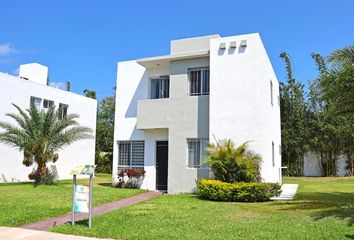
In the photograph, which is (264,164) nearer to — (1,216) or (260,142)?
(260,142)

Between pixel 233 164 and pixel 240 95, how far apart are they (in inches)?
134

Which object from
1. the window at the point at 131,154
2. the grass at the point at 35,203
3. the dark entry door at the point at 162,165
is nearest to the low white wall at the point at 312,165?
the dark entry door at the point at 162,165

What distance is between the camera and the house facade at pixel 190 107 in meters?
17.1

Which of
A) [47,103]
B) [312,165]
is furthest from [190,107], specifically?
[312,165]

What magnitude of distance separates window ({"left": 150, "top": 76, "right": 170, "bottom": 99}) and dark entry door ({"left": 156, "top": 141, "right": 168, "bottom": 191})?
270cm

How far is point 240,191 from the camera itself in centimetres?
1466

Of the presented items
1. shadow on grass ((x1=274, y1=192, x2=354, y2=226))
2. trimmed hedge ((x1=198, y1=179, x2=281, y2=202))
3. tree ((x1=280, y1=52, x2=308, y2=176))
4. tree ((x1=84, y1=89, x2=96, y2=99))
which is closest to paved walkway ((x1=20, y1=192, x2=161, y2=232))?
trimmed hedge ((x1=198, y1=179, x2=281, y2=202))

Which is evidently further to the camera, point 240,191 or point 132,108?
point 132,108

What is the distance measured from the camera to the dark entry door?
19.3 m

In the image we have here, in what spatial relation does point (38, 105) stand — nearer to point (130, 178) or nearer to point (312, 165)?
point (130, 178)

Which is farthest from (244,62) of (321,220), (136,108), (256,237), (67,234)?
(67,234)

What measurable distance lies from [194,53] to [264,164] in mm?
6521

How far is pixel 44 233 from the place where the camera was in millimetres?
9453

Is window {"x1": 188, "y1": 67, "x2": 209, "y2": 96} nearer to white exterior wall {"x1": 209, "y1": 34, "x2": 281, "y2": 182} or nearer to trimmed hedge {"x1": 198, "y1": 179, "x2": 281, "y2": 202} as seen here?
white exterior wall {"x1": 209, "y1": 34, "x2": 281, "y2": 182}
